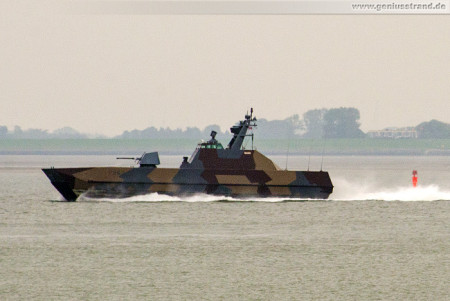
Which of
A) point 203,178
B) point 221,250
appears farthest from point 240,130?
point 221,250

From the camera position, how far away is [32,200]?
149 feet

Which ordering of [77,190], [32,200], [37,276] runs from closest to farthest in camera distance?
[37,276]
[77,190]
[32,200]

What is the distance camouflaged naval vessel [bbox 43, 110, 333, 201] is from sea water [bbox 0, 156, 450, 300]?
0.74 metres

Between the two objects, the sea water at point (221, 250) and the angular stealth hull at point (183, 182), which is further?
the angular stealth hull at point (183, 182)

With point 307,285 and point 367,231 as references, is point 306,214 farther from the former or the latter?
point 307,285

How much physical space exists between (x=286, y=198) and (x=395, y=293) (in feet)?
72.5

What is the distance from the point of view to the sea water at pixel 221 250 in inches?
773

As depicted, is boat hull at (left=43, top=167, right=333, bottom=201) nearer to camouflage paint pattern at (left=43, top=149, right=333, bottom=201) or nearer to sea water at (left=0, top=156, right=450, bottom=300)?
camouflage paint pattern at (left=43, top=149, right=333, bottom=201)

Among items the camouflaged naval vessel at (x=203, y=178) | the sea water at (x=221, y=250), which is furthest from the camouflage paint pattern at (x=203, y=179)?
the sea water at (x=221, y=250)

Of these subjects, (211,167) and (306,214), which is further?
(211,167)

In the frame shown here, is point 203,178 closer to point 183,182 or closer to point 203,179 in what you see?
point 203,179

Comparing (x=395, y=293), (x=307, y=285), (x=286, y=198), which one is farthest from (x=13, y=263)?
(x=286, y=198)

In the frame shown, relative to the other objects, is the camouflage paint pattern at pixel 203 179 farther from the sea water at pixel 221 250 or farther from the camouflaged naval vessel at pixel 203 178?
the sea water at pixel 221 250

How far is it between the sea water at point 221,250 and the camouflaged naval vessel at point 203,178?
74 centimetres
